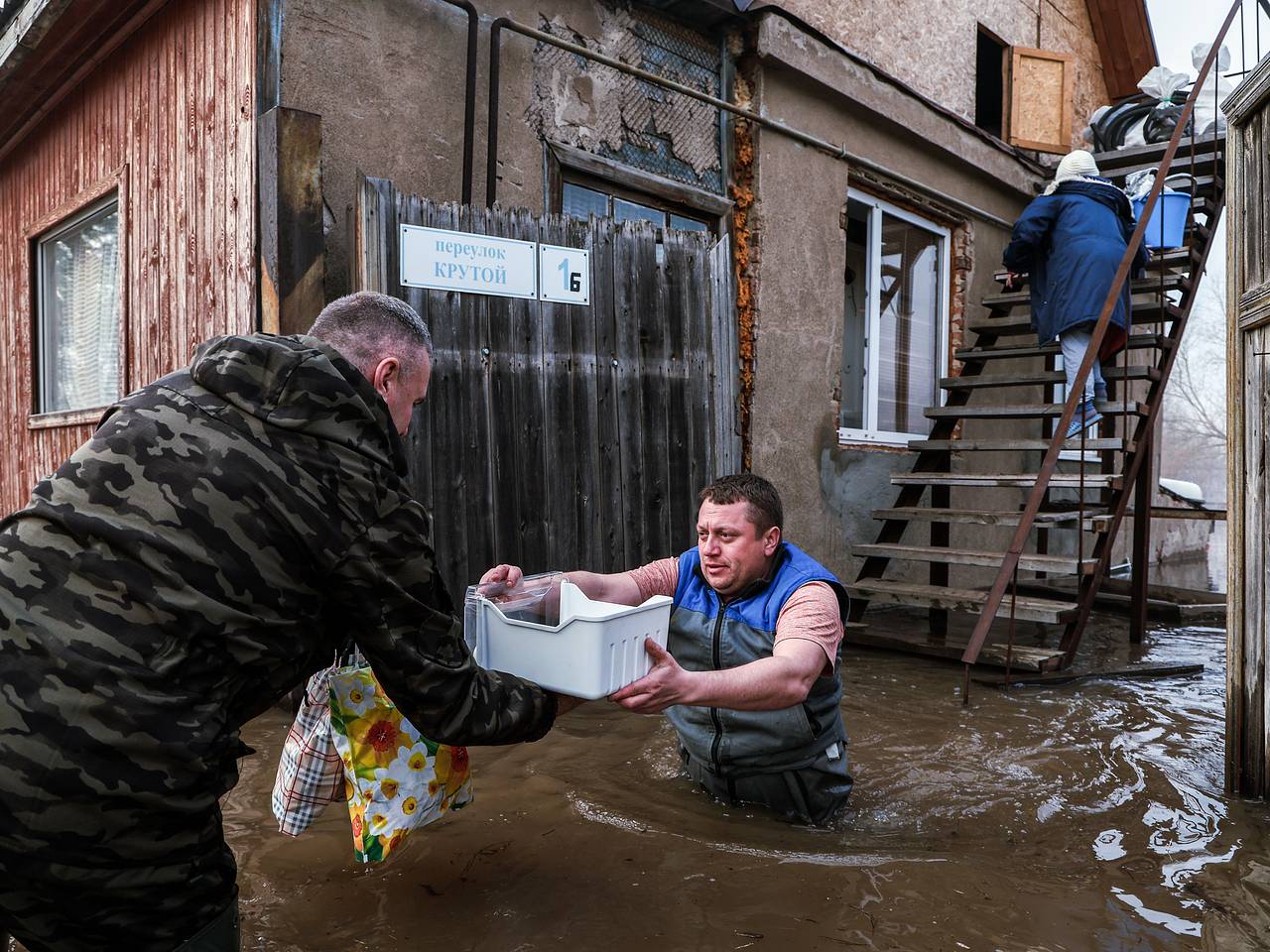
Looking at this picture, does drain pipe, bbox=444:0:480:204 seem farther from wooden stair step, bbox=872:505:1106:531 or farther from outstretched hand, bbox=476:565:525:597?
wooden stair step, bbox=872:505:1106:531

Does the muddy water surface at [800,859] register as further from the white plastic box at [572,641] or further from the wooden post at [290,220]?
the wooden post at [290,220]

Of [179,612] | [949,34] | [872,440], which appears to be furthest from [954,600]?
[949,34]

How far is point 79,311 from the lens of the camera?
6.69 m

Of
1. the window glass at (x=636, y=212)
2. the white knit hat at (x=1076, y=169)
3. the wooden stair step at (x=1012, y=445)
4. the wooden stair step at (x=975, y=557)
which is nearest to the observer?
the wooden stair step at (x=975, y=557)

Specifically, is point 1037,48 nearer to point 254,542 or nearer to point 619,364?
point 619,364

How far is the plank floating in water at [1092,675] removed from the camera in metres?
5.52

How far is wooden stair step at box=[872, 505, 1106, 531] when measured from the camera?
6039 millimetres

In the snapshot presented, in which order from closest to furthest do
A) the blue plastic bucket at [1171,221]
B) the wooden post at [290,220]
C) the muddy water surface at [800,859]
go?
the muddy water surface at [800,859] → the wooden post at [290,220] → the blue plastic bucket at [1171,221]

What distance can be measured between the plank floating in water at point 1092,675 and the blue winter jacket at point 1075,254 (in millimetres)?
2504

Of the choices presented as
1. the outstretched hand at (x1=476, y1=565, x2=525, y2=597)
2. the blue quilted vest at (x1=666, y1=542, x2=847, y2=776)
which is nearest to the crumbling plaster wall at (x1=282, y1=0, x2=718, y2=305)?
the outstretched hand at (x1=476, y1=565, x2=525, y2=597)

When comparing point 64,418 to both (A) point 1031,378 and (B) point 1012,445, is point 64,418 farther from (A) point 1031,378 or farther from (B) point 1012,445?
(A) point 1031,378

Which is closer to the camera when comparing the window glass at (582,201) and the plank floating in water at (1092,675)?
the plank floating in water at (1092,675)

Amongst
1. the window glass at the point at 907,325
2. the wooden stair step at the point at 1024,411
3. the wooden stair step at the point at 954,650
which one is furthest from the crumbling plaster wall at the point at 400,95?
the window glass at the point at 907,325

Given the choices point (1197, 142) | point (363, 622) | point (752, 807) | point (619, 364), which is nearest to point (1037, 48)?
point (1197, 142)
